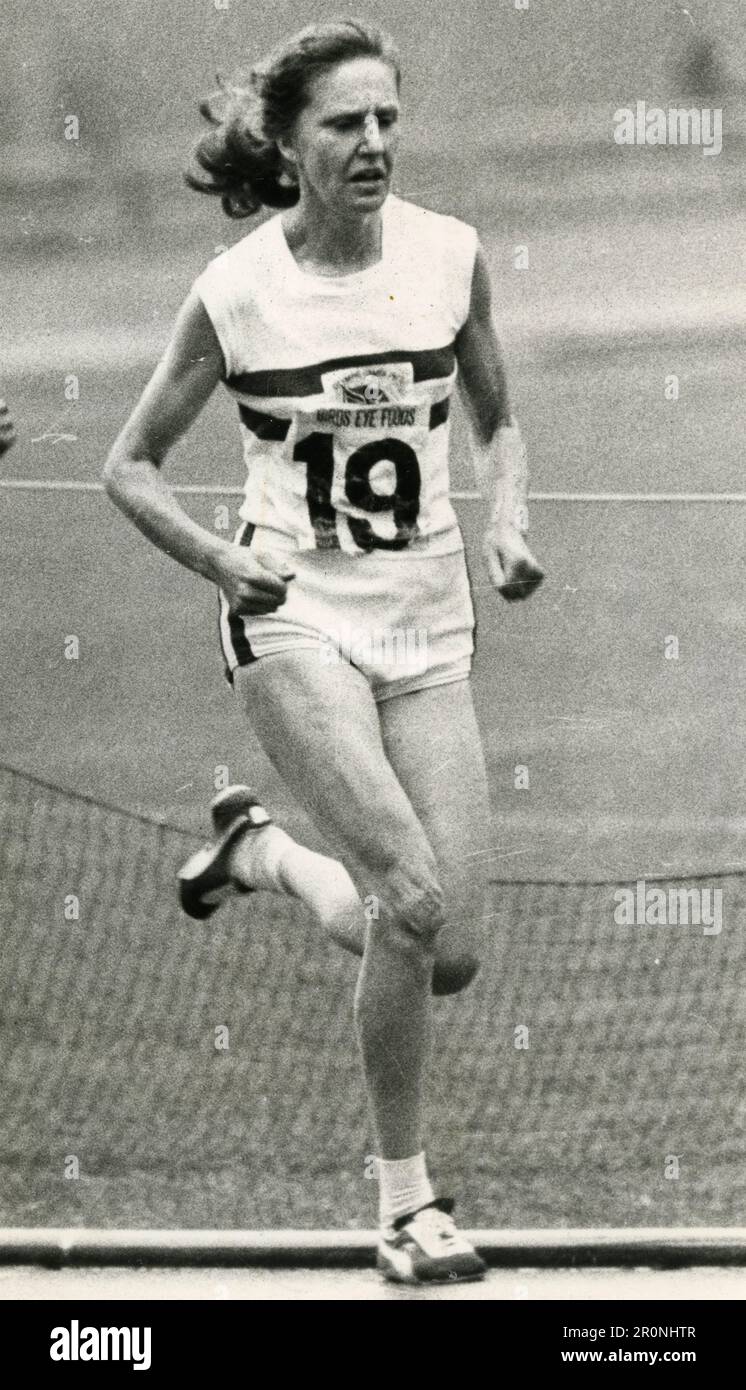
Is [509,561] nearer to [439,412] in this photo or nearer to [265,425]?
[439,412]

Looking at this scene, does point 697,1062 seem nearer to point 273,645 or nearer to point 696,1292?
point 696,1292

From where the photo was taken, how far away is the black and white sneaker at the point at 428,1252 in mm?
4324

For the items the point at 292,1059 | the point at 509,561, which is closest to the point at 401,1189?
the point at 292,1059

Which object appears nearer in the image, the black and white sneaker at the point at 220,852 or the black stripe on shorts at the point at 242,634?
the black stripe on shorts at the point at 242,634

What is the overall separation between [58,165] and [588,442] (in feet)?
3.84

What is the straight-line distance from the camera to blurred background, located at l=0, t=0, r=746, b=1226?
4629 millimetres

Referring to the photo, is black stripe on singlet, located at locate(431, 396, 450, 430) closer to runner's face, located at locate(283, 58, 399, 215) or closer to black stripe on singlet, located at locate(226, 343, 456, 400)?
black stripe on singlet, located at locate(226, 343, 456, 400)

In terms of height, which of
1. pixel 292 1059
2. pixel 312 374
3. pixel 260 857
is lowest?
pixel 292 1059

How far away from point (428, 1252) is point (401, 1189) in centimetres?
13

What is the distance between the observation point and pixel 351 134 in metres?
4.16

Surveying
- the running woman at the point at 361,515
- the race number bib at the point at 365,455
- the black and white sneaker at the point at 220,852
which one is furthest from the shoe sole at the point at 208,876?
the race number bib at the point at 365,455

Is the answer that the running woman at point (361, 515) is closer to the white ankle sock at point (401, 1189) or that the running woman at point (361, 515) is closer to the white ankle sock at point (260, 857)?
the white ankle sock at point (401, 1189)

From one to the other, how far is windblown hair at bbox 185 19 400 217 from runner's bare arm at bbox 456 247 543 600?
0.39 metres

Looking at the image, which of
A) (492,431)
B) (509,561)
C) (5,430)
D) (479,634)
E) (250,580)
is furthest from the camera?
(479,634)
